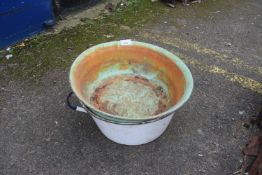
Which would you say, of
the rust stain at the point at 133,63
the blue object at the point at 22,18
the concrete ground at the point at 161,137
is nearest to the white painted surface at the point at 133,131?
the concrete ground at the point at 161,137

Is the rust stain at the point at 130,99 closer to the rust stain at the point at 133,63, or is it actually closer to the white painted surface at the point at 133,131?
the rust stain at the point at 133,63

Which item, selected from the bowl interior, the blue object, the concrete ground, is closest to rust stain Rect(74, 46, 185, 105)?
the bowl interior

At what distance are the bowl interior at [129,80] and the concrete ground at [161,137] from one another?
0.94ft

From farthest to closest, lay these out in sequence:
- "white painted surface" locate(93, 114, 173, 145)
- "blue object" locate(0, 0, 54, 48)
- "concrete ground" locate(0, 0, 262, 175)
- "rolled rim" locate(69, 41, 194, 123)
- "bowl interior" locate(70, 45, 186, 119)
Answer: "blue object" locate(0, 0, 54, 48), "bowl interior" locate(70, 45, 186, 119), "concrete ground" locate(0, 0, 262, 175), "white painted surface" locate(93, 114, 173, 145), "rolled rim" locate(69, 41, 194, 123)

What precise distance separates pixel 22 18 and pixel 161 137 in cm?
224

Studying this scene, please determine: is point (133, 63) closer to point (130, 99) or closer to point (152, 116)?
point (130, 99)

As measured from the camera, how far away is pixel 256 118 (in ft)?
10.5

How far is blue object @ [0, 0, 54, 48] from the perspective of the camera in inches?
150

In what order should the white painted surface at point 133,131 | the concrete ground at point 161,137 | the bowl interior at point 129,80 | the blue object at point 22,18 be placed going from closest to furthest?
1. the white painted surface at point 133,131
2. the concrete ground at point 161,137
3. the bowl interior at point 129,80
4. the blue object at point 22,18

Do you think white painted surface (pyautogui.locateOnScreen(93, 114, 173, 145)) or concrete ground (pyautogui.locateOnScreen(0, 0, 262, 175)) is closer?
white painted surface (pyautogui.locateOnScreen(93, 114, 173, 145))

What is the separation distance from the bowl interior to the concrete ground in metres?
0.29

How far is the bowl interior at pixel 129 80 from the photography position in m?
2.91

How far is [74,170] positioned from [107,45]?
3.66 ft

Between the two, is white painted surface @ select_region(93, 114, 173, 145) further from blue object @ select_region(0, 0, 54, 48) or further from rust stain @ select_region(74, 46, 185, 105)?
blue object @ select_region(0, 0, 54, 48)
